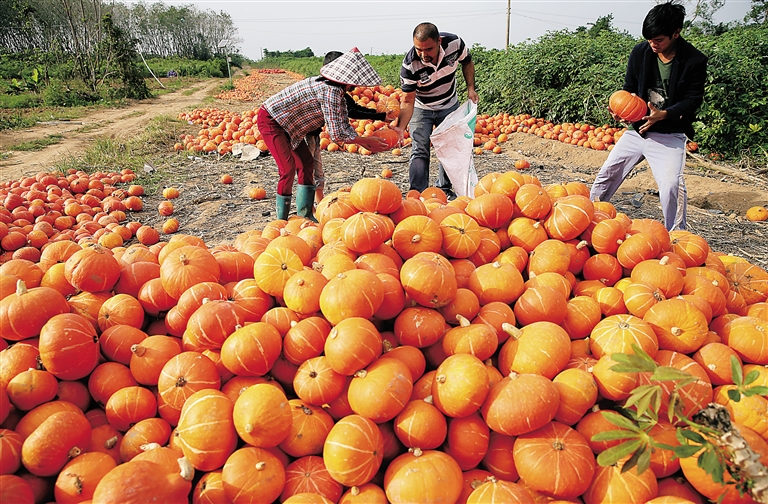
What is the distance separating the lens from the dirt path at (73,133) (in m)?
→ 10.2

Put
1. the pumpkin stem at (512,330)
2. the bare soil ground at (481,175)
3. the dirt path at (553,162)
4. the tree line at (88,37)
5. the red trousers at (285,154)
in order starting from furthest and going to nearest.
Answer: the tree line at (88,37) < the dirt path at (553,162) < the bare soil ground at (481,175) < the red trousers at (285,154) < the pumpkin stem at (512,330)

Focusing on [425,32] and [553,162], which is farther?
[553,162]

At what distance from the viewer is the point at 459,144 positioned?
5.90 meters

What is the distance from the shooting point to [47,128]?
14727 mm

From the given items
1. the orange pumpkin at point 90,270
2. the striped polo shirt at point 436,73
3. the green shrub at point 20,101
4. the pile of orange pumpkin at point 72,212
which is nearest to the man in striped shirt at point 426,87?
the striped polo shirt at point 436,73

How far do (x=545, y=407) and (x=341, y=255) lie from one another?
135cm

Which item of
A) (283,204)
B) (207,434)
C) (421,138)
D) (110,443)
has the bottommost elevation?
(110,443)

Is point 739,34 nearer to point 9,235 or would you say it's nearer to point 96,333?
point 96,333

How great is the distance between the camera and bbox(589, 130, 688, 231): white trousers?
188 inches

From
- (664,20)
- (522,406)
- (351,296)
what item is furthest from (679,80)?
(351,296)

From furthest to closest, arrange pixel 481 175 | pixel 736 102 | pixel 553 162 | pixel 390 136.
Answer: pixel 553 162 → pixel 736 102 → pixel 481 175 → pixel 390 136

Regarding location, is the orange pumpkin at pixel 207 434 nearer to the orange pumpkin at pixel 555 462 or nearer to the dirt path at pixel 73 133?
the orange pumpkin at pixel 555 462

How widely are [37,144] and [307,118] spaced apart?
11.3 meters

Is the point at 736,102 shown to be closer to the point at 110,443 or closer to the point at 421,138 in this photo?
the point at 421,138
